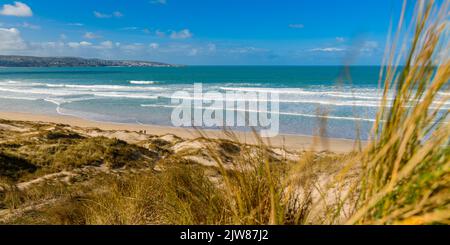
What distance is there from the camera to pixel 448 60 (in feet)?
4.89

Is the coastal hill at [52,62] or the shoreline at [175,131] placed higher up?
the coastal hill at [52,62]

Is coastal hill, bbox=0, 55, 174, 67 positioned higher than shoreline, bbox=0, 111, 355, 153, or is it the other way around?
coastal hill, bbox=0, 55, 174, 67

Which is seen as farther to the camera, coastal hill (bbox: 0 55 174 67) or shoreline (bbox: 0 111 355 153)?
coastal hill (bbox: 0 55 174 67)

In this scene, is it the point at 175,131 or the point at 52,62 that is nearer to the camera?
the point at 175,131

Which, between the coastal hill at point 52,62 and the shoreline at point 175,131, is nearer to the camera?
the shoreline at point 175,131

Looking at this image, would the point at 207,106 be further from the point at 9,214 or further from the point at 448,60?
the point at 448,60

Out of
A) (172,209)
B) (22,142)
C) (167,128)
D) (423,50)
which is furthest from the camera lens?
(167,128)

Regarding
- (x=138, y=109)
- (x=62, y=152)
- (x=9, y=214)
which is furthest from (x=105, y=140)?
(x=138, y=109)

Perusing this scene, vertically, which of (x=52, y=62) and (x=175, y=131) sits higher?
(x=52, y=62)
